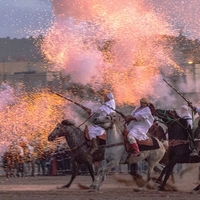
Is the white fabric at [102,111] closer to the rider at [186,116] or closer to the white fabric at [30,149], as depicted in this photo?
the rider at [186,116]

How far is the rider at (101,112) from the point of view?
19.6 meters

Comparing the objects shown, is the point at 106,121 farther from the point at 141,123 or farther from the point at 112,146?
the point at 141,123

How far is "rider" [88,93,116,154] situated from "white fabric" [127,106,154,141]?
836mm

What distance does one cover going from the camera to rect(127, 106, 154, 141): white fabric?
18.9m

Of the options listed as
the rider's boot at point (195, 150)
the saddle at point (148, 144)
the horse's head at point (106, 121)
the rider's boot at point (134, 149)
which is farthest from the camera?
the rider's boot at point (195, 150)

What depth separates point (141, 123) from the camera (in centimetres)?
1903

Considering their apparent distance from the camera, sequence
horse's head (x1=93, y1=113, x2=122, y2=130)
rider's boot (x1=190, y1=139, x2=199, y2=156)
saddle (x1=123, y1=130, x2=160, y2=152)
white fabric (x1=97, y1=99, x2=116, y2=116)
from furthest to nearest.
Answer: white fabric (x1=97, y1=99, x2=116, y2=116) < rider's boot (x1=190, y1=139, x2=199, y2=156) < saddle (x1=123, y1=130, x2=160, y2=152) < horse's head (x1=93, y1=113, x2=122, y2=130)

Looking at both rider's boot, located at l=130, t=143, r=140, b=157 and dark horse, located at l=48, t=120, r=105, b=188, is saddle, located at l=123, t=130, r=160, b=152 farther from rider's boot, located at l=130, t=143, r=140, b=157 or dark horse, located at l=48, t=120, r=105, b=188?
dark horse, located at l=48, t=120, r=105, b=188

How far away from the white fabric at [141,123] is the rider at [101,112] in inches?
32.9

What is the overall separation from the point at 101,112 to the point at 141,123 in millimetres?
1267

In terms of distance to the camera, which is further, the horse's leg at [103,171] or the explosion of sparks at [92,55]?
the explosion of sparks at [92,55]

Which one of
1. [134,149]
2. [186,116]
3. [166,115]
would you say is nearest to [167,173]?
[134,149]

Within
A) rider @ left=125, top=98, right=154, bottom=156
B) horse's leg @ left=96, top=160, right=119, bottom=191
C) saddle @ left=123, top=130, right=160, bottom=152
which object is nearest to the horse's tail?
saddle @ left=123, top=130, right=160, bottom=152

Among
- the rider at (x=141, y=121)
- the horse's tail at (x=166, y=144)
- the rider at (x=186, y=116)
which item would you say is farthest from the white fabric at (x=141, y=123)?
the horse's tail at (x=166, y=144)
